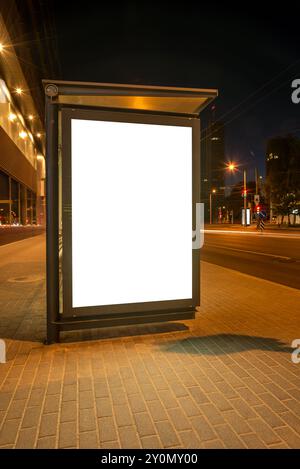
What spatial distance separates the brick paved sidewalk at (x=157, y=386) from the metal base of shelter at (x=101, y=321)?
Answer: 0.71 feet

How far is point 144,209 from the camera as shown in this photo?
→ 4.66 meters

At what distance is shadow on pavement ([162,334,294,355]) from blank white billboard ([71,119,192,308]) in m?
0.59

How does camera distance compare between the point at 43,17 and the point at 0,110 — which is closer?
the point at 0,110

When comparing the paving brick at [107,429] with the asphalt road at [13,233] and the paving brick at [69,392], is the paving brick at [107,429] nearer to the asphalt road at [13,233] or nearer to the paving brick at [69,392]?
the paving brick at [69,392]

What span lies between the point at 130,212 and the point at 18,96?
2514cm

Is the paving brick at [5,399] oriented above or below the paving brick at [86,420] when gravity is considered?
below

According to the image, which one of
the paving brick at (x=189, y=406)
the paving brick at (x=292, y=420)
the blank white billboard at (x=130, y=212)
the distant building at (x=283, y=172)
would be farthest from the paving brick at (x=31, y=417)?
the distant building at (x=283, y=172)

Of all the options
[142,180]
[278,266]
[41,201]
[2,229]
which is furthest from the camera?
[41,201]

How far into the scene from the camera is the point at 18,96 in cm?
2598

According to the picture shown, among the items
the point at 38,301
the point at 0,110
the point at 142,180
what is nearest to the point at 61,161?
the point at 142,180

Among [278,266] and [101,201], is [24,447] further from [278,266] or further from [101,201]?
[278,266]

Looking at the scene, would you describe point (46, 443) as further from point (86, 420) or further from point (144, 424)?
point (144, 424)

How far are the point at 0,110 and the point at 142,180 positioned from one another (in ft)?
63.8

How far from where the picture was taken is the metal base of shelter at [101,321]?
441 cm
